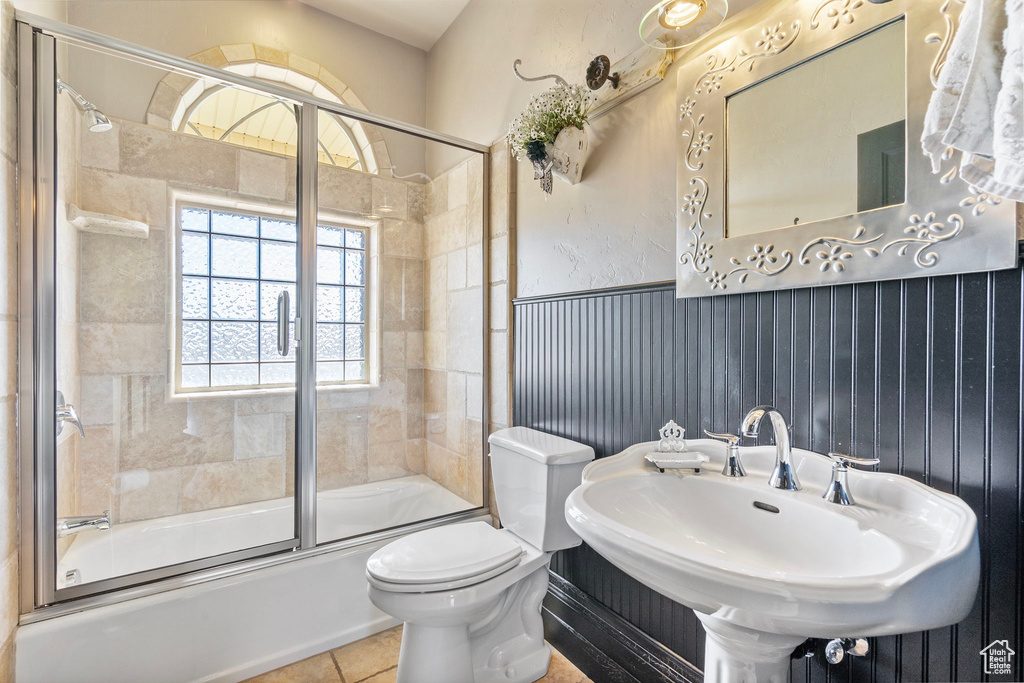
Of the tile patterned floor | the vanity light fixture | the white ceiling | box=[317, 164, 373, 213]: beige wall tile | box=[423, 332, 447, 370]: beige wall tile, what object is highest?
the white ceiling

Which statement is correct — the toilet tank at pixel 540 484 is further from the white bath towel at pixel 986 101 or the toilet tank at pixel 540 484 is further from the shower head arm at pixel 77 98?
the shower head arm at pixel 77 98

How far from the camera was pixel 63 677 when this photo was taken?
4.46 ft

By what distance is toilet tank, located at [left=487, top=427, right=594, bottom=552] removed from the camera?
1.52 metres

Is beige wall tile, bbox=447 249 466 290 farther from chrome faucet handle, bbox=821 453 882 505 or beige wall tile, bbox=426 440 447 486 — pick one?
chrome faucet handle, bbox=821 453 882 505

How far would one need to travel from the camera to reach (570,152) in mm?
1618

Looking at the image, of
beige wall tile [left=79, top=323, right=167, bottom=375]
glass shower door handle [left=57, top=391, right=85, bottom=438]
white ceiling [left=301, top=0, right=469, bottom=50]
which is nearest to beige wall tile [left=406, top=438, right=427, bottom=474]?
beige wall tile [left=79, top=323, right=167, bottom=375]

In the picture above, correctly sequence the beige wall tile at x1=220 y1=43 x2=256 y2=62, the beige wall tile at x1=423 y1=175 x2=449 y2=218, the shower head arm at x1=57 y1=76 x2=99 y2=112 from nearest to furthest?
1. the shower head arm at x1=57 y1=76 x2=99 y2=112
2. the beige wall tile at x1=423 y1=175 x2=449 y2=218
3. the beige wall tile at x1=220 y1=43 x2=256 y2=62

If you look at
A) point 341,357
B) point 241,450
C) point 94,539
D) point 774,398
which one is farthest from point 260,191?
point 774,398

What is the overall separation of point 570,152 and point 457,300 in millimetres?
867

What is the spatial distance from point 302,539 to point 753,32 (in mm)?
2132

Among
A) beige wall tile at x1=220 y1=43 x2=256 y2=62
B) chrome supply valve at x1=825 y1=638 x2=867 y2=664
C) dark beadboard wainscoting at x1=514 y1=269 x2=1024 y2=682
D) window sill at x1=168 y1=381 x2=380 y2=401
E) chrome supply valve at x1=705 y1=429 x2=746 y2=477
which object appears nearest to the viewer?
dark beadboard wainscoting at x1=514 y1=269 x2=1024 y2=682

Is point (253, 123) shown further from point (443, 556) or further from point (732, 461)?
point (732, 461)

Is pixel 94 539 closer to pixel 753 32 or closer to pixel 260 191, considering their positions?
pixel 260 191

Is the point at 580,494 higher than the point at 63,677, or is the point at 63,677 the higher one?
the point at 580,494
